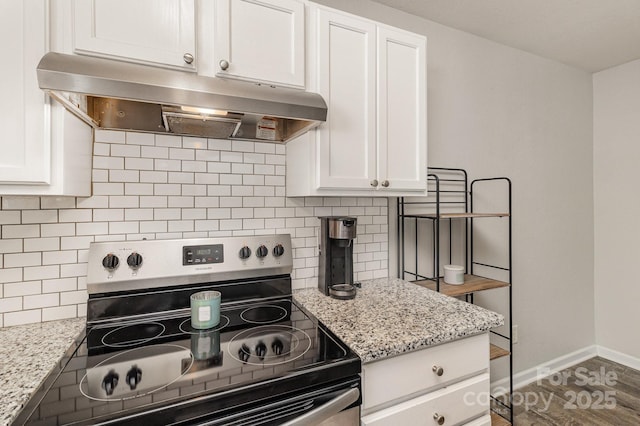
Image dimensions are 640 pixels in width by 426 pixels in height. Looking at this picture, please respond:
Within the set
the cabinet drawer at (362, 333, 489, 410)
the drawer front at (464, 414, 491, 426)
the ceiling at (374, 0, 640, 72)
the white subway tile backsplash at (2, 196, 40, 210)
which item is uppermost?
the ceiling at (374, 0, 640, 72)

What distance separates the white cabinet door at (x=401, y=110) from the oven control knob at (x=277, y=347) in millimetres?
808

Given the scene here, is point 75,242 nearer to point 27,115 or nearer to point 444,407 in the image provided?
point 27,115

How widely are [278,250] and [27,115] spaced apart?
38.2 inches

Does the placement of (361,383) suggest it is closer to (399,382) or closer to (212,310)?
(399,382)

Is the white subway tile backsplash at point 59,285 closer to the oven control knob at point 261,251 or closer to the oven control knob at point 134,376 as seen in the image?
the oven control knob at point 134,376

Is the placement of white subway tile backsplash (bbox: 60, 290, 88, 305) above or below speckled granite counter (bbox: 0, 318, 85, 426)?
above

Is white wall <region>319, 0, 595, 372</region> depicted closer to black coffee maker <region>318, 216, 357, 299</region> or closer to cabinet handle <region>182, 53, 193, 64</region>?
black coffee maker <region>318, 216, 357, 299</region>

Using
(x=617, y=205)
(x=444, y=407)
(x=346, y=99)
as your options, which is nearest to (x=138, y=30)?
(x=346, y=99)

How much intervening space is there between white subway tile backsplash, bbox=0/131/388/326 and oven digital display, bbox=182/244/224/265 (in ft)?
0.33

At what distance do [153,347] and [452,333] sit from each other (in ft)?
3.29

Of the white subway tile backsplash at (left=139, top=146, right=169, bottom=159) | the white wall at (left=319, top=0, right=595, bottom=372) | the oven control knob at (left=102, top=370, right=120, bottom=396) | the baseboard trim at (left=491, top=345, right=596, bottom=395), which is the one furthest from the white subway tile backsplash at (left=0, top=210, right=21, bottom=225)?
the baseboard trim at (left=491, top=345, right=596, bottom=395)

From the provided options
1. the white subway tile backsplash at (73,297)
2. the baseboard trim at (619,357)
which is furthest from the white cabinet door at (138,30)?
the baseboard trim at (619,357)

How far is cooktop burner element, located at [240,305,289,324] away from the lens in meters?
A: 1.26

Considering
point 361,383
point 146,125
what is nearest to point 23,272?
point 146,125
